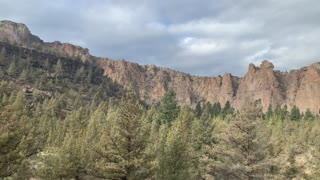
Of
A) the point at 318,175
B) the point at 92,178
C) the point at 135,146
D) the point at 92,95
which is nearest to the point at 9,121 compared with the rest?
the point at 135,146

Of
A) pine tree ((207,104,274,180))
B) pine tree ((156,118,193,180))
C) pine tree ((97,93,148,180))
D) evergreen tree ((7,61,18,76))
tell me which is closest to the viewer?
pine tree ((207,104,274,180))

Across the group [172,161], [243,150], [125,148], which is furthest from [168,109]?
[243,150]

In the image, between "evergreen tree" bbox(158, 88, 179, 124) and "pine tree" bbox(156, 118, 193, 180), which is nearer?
"pine tree" bbox(156, 118, 193, 180)

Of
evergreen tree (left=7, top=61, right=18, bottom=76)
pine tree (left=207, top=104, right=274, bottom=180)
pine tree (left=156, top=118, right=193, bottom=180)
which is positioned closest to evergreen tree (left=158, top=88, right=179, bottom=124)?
pine tree (left=156, top=118, right=193, bottom=180)

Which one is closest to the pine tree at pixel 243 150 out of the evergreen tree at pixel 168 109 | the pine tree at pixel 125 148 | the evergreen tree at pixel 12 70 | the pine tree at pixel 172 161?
the pine tree at pixel 172 161

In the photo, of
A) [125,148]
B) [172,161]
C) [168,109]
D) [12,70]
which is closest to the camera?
[125,148]

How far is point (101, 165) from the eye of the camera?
28.7 m

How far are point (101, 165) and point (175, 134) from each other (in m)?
6.99

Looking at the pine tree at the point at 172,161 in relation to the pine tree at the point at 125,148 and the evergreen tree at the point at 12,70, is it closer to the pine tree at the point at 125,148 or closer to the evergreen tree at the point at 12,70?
the pine tree at the point at 125,148

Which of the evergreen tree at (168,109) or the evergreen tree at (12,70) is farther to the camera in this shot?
the evergreen tree at (12,70)

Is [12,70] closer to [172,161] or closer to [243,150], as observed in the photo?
[172,161]

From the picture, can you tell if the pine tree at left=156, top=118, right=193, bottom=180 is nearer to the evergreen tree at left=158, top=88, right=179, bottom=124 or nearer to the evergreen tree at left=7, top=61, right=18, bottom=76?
the evergreen tree at left=158, top=88, right=179, bottom=124

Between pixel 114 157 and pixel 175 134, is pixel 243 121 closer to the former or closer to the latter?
pixel 175 134

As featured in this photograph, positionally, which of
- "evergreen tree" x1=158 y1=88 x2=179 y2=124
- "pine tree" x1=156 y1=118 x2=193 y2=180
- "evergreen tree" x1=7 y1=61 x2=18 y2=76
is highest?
"evergreen tree" x1=7 y1=61 x2=18 y2=76
